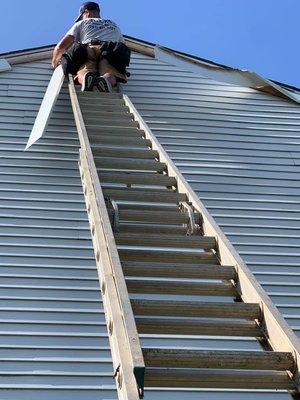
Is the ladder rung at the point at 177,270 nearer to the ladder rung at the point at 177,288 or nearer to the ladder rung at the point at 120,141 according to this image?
the ladder rung at the point at 177,288

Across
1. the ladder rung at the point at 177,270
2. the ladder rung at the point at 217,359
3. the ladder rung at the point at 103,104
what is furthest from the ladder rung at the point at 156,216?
the ladder rung at the point at 103,104

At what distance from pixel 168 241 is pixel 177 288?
1.64 feet

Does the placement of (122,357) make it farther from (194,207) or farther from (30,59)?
(30,59)

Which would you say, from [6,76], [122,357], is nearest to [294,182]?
[6,76]

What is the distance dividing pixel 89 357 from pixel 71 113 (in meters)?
3.32

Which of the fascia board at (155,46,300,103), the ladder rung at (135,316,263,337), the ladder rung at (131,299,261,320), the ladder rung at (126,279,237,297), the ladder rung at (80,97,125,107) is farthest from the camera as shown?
the fascia board at (155,46,300,103)

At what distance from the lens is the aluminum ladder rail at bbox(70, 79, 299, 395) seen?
281 cm

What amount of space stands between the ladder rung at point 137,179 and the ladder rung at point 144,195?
0.18 meters

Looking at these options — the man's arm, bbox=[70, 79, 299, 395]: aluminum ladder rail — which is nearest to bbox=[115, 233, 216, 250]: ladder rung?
bbox=[70, 79, 299, 395]: aluminum ladder rail

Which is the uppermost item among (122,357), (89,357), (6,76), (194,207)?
(6,76)

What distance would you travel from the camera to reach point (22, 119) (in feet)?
23.5

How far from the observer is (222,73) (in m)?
8.49

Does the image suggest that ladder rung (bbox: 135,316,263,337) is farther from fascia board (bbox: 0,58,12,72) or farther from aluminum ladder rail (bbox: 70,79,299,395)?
fascia board (bbox: 0,58,12,72)

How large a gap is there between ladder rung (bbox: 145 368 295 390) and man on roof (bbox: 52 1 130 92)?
462 cm
